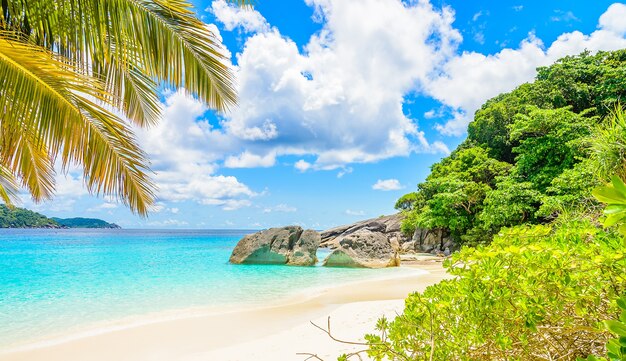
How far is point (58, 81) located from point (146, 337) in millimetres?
5884

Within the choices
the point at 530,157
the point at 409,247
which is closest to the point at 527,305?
the point at 530,157

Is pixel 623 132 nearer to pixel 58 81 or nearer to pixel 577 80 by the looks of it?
pixel 58 81

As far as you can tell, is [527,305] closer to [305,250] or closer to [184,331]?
[184,331]

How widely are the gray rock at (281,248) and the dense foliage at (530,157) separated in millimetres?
7675

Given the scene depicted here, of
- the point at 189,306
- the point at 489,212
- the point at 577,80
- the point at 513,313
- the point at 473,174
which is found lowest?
the point at 189,306

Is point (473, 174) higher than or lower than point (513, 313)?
higher

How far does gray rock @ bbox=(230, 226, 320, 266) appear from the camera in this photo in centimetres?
2138

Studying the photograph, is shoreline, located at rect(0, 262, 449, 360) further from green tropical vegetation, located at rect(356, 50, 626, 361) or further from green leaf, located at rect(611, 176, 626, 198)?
green leaf, located at rect(611, 176, 626, 198)

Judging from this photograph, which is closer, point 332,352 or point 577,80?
point 332,352

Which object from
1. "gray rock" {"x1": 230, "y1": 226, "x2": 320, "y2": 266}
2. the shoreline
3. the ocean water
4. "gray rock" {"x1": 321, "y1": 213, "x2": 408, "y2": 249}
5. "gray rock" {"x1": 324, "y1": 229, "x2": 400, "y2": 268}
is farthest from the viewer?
"gray rock" {"x1": 321, "y1": 213, "x2": 408, "y2": 249}

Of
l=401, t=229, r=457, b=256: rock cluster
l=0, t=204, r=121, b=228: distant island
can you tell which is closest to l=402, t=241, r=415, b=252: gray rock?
l=401, t=229, r=457, b=256: rock cluster

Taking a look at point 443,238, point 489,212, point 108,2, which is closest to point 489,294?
point 108,2

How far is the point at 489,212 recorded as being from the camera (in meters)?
17.7

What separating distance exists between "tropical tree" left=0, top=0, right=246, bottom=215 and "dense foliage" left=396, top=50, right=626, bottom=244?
11199mm
